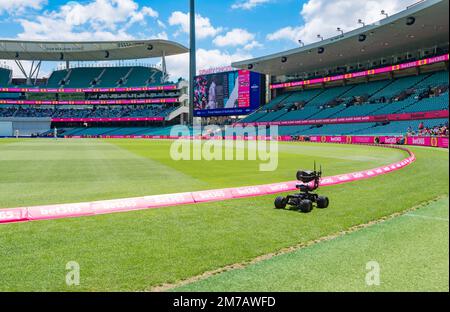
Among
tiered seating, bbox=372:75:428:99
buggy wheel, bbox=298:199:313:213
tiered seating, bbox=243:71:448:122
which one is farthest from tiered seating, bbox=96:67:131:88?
buggy wheel, bbox=298:199:313:213

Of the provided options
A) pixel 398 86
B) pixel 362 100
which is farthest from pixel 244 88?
pixel 398 86

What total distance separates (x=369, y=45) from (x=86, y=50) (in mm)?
81439

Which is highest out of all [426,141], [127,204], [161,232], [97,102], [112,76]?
[112,76]

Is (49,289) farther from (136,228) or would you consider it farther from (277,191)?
(277,191)

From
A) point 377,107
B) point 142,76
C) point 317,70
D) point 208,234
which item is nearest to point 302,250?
point 208,234

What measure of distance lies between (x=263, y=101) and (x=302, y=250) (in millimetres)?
78724

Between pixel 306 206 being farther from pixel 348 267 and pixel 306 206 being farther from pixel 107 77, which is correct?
pixel 107 77

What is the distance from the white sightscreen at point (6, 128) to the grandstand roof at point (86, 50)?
67.6 feet

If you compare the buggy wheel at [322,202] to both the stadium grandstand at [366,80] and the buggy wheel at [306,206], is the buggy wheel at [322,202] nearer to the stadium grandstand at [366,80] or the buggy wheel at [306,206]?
the buggy wheel at [306,206]

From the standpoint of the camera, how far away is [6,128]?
10462cm

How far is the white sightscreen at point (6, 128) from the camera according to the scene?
104 metres

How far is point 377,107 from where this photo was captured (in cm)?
5806

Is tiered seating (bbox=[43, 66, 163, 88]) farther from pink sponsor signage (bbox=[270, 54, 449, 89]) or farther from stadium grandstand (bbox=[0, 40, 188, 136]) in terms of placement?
pink sponsor signage (bbox=[270, 54, 449, 89])

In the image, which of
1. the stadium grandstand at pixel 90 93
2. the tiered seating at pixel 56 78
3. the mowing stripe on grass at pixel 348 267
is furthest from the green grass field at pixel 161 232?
the tiered seating at pixel 56 78
